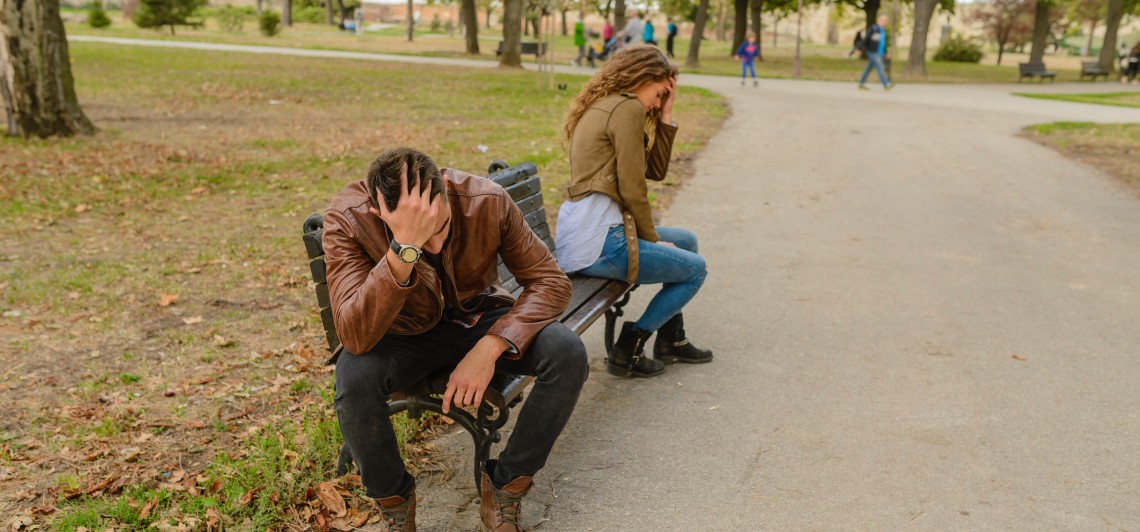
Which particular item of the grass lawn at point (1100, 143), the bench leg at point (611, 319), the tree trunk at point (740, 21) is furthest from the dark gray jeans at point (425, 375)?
the tree trunk at point (740, 21)

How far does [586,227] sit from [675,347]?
867 mm

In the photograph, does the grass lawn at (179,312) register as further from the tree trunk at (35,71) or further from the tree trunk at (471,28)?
the tree trunk at (471,28)

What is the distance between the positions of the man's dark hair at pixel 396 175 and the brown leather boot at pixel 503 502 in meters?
0.95

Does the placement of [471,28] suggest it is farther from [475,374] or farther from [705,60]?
[475,374]

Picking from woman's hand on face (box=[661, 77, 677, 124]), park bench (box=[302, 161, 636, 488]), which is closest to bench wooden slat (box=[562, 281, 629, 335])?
park bench (box=[302, 161, 636, 488])

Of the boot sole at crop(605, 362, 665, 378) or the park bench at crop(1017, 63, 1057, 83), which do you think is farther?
the park bench at crop(1017, 63, 1057, 83)

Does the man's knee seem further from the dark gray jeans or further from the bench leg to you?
the bench leg

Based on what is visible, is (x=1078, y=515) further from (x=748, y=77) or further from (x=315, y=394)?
(x=748, y=77)

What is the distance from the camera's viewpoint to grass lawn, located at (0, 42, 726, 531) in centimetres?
358

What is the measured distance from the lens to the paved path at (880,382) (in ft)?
11.4

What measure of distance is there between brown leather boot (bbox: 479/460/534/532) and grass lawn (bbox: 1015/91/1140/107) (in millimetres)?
21219

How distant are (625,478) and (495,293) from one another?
0.86m

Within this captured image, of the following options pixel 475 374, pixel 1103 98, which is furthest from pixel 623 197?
pixel 1103 98

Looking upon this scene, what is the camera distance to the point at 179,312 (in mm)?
5660
